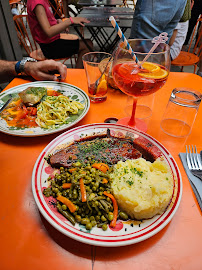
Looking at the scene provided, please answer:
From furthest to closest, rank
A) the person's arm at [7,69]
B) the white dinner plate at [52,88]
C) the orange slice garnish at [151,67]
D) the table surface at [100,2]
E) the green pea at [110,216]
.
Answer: the table surface at [100,2], the person's arm at [7,69], the white dinner plate at [52,88], the orange slice garnish at [151,67], the green pea at [110,216]

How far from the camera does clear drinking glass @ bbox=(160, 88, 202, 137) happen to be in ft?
4.67

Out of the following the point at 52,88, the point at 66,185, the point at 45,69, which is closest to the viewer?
the point at 66,185

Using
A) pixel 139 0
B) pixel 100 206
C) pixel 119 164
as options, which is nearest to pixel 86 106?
pixel 119 164

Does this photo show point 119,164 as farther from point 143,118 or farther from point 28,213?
point 143,118

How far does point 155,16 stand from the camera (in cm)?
271

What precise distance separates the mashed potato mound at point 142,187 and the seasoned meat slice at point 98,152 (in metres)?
0.09

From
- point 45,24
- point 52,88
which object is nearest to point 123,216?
point 52,88

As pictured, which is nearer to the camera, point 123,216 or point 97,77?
point 123,216

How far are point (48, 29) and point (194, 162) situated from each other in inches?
150

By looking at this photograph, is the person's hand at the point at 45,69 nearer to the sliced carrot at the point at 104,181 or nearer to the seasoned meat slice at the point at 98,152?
the seasoned meat slice at the point at 98,152

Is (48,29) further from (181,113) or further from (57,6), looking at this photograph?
(57,6)

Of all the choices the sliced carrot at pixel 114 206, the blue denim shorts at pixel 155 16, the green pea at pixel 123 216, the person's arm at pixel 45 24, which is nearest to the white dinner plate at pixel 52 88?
the sliced carrot at pixel 114 206

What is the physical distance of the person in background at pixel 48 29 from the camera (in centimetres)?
357

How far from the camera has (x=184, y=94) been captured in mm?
1540
